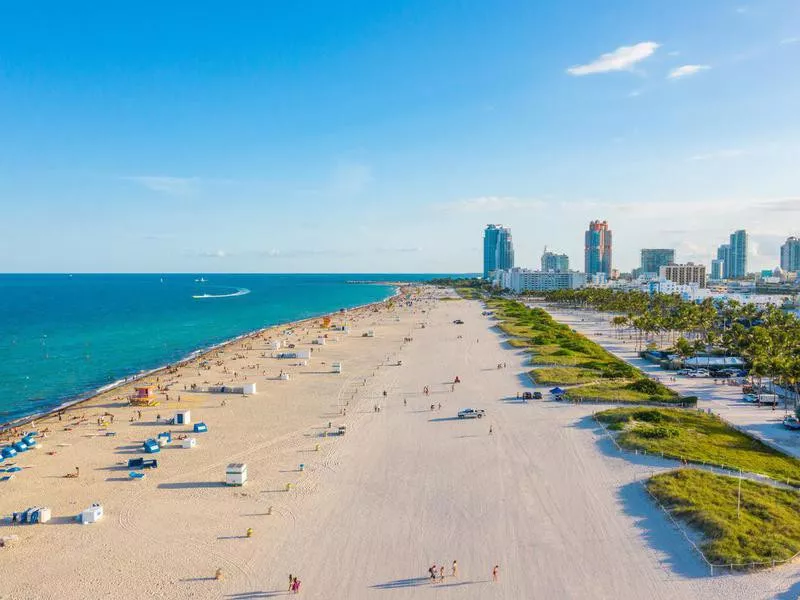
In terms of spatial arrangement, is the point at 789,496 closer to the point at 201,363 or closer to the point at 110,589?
the point at 110,589

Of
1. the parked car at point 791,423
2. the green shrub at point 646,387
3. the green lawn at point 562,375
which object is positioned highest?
the green shrub at point 646,387

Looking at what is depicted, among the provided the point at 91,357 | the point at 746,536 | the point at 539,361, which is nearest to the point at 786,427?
the point at 746,536

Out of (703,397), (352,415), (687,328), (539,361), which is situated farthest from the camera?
(687,328)

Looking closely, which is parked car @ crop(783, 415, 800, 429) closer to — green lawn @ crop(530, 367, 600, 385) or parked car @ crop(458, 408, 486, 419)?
green lawn @ crop(530, 367, 600, 385)

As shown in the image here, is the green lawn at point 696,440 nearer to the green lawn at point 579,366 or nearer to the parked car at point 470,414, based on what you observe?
the green lawn at point 579,366

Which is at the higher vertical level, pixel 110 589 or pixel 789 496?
pixel 789 496

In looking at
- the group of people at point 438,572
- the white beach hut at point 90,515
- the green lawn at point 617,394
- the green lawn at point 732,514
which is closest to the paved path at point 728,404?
the green lawn at point 617,394
